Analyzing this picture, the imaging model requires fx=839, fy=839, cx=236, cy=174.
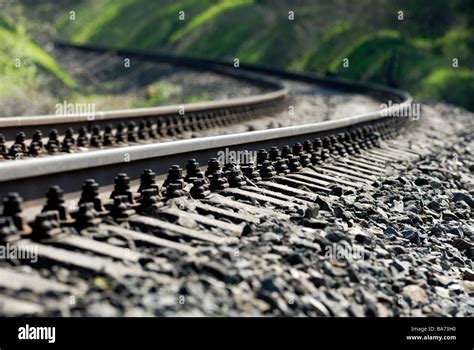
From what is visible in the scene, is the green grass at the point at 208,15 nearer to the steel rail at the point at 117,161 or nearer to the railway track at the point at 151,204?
the steel rail at the point at 117,161

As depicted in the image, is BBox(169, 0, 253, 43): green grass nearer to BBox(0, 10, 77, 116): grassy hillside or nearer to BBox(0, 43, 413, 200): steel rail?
BBox(0, 10, 77, 116): grassy hillside

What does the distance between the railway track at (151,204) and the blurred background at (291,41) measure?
11.3m

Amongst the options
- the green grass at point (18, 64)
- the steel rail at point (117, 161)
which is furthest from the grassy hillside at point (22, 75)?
the steel rail at point (117, 161)

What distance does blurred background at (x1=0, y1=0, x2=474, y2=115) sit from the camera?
86.0ft

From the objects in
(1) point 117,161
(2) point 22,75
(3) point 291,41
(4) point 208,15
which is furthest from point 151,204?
(4) point 208,15

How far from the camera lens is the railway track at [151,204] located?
4.25 m

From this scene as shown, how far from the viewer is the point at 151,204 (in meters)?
5.40

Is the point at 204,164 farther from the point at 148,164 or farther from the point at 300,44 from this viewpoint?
the point at 300,44

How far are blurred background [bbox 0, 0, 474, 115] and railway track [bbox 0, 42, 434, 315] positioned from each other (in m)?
11.3

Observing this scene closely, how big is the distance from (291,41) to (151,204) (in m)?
39.5

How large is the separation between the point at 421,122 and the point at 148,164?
36.1 ft
